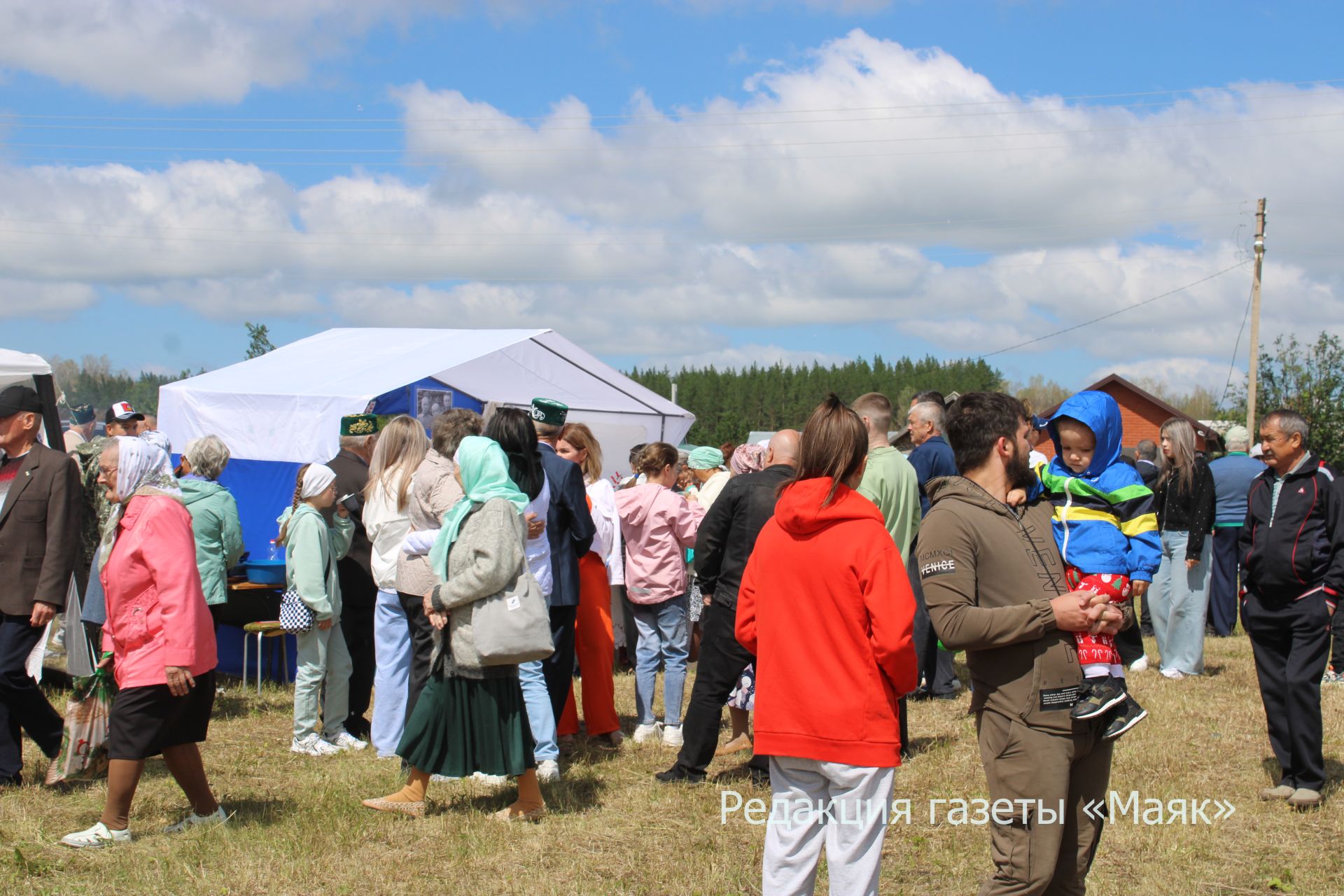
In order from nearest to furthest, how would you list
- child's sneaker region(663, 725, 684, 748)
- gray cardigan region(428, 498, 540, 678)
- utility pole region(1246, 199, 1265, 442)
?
gray cardigan region(428, 498, 540, 678) → child's sneaker region(663, 725, 684, 748) → utility pole region(1246, 199, 1265, 442)

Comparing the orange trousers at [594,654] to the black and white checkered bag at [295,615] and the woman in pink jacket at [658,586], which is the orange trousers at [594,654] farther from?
the black and white checkered bag at [295,615]

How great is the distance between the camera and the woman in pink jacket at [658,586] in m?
6.59

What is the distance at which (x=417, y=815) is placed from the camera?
493 cm

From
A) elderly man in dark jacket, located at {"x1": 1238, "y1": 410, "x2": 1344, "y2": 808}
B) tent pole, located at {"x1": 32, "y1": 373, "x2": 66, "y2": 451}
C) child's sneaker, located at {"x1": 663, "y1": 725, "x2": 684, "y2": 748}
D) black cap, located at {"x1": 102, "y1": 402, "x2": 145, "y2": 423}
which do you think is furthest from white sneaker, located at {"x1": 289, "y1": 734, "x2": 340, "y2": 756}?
elderly man in dark jacket, located at {"x1": 1238, "y1": 410, "x2": 1344, "y2": 808}

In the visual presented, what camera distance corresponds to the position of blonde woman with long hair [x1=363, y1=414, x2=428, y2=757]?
19.2 feet

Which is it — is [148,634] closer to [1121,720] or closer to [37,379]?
[1121,720]

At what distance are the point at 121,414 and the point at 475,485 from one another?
605cm

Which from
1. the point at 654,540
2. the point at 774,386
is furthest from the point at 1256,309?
the point at 774,386

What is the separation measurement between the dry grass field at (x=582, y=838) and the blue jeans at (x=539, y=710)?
0.76 feet

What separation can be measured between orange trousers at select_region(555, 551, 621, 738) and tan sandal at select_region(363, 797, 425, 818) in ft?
5.20

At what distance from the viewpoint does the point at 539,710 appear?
5.62 meters

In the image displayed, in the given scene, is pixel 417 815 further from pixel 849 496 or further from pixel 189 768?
pixel 849 496

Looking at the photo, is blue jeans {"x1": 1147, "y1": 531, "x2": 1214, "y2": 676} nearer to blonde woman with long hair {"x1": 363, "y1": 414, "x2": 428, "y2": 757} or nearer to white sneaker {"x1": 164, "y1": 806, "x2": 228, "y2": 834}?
blonde woman with long hair {"x1": 363, "y1": 414, "x2": 428, "y2": 757}

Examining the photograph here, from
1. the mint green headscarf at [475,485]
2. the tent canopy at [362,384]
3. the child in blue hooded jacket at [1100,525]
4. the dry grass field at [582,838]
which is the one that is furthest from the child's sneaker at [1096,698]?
the tent canopy at [362,384]
